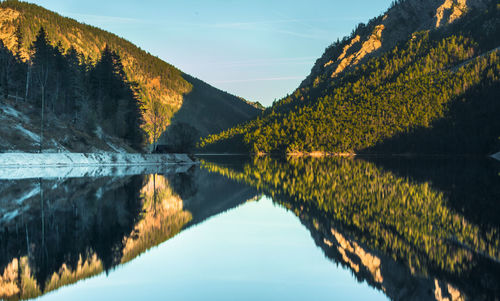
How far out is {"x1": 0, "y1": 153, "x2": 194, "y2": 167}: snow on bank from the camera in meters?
Answer: 58.5

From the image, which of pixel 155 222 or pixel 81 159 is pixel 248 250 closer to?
pixel 155 222

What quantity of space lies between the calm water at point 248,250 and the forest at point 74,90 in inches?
2645

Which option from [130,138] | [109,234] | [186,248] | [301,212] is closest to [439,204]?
[301,212]

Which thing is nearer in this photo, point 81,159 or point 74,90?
point 81,159

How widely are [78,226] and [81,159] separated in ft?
178

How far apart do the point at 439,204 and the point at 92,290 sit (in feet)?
62.0

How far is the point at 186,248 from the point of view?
47.5ft

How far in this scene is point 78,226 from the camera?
16.6 m

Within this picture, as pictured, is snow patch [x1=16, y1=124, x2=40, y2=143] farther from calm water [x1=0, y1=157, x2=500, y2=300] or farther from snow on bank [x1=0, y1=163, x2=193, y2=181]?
calm water [x1=0, y1=157, x2=500, y2=300]

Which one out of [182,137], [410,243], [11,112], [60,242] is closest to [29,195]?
[60,242]

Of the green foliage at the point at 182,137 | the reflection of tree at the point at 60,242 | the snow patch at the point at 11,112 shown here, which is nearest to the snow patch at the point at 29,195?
the reflection of tree at the point at 60,242

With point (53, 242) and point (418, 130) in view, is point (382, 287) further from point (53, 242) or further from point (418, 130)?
point (418, 130)

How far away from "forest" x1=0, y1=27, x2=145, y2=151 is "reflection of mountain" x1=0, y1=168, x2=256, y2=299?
60.8 meters

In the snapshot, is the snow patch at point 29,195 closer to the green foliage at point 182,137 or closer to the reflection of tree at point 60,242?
the reflection of tree at point 60,242
